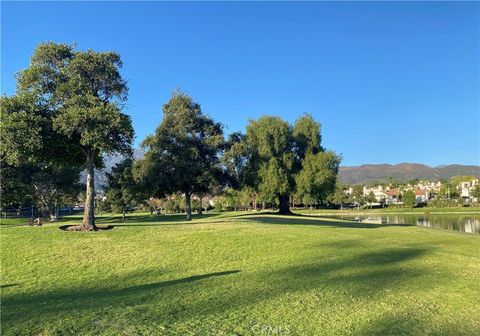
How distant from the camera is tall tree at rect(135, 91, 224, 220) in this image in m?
27.2

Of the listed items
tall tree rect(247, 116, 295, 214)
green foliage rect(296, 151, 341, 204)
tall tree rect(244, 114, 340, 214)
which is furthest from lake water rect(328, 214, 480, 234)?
tall tree rect(247, 116, 295, 214)

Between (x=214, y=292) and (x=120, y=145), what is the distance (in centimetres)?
1216

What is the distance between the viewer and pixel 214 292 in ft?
28.7

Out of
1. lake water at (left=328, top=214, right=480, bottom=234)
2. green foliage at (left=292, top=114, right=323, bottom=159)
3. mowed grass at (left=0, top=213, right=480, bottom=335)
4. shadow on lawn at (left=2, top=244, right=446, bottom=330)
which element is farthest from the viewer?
green foliage at (left=292, top=114, right=323, bottom=159)

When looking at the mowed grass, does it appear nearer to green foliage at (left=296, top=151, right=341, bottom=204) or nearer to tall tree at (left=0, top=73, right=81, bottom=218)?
tall tree at (left=0, top=73, right=81, bottom=218)

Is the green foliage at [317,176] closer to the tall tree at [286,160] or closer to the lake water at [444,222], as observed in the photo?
the tall tree at [286,160]

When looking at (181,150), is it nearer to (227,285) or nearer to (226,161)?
(226,161)

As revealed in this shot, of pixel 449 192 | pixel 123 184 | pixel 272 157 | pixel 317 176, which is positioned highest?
pixel 272 157

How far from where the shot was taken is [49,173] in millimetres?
42625

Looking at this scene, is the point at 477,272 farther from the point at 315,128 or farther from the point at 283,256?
the point at 315,128

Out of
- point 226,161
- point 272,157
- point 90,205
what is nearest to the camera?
point 90,205

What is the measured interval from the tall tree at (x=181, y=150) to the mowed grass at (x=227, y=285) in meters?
10.1

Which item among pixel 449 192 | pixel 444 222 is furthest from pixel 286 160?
pixel 449 192

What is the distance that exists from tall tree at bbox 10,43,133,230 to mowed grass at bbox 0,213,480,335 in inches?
164
